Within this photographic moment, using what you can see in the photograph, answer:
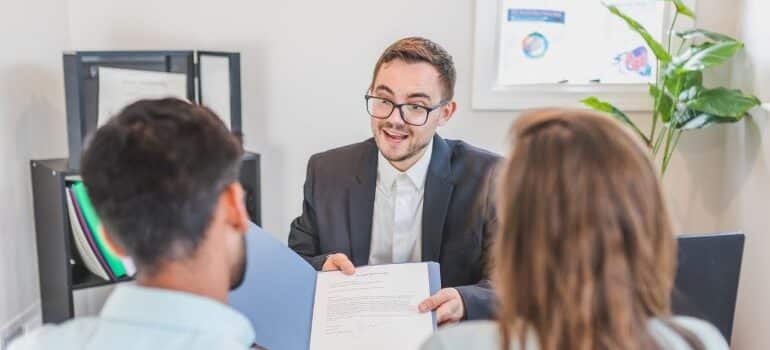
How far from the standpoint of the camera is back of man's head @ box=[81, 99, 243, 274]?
2.69ft

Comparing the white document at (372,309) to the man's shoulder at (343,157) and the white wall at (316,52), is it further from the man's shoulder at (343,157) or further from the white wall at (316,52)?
the white wall at (316,52)

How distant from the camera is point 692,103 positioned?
2225 mm

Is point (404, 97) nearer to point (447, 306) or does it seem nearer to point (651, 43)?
point (447, 306)

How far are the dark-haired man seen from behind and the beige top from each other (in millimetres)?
227

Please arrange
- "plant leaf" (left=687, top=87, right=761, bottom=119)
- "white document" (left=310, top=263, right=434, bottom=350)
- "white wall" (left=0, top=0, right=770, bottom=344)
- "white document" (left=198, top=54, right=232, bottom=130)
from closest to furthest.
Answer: "white document" (left=310, top=263, right=434, bottom=350) < "plant leaf" (left=687, top=87, right=761, bottom=119) < "white document" (left=198, top=54, right=232, bottom=130) < "white wall" (left=0, top=0, right=770, bottom=344)

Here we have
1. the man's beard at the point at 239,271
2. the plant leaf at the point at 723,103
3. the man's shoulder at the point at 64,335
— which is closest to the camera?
the man's shoulder at the point at 64,335

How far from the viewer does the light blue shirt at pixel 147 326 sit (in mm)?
788

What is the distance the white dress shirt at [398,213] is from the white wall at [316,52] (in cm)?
84

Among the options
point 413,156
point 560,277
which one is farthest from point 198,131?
point 413,156

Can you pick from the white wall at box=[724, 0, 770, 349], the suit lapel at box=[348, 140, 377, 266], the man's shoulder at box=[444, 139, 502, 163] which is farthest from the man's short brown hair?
the white wall at box=[724, 0, 770, 349]

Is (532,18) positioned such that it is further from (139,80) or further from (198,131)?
(198,131)

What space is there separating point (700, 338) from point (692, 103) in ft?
5.04

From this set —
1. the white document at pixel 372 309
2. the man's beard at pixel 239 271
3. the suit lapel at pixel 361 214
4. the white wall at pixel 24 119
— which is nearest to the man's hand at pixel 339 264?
the white document at pixel 372 309

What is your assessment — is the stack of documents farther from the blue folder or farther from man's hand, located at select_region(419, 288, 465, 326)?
man's hand, located at select_region(419, 288, 465, 326)
